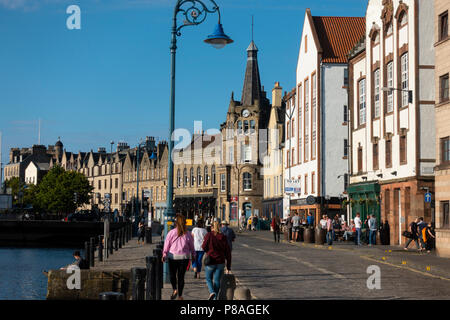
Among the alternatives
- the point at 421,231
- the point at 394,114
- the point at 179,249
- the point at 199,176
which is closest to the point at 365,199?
the point at 394,114

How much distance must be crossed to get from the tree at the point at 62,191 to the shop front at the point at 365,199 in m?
76.4

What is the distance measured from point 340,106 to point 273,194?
22.0 metres

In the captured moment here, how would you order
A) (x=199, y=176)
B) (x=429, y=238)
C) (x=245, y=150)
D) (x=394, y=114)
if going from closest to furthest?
1. (x=429, y=238)
2. (x=394, y=114)
3. (x=245, y=150)
4. (x=199, y=176)

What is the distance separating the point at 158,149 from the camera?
118m

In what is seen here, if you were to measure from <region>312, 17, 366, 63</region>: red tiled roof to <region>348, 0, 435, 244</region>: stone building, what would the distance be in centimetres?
973

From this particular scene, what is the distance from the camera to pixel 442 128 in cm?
2903

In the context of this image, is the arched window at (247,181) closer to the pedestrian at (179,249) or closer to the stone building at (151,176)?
the stone building at (151,176)

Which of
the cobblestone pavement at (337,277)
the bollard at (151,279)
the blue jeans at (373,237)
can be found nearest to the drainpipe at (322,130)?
the blue jeans at (373,237)

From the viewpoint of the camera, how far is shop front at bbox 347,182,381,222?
131 feet

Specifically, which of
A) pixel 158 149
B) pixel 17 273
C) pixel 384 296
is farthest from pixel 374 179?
pixel 158 149

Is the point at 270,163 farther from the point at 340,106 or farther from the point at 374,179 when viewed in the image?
the point at 374,179

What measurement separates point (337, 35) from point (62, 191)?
7037 cm

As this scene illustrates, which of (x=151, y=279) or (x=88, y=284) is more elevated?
(x=151, y=279)

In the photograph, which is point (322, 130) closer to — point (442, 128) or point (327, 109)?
point (327, 109)
